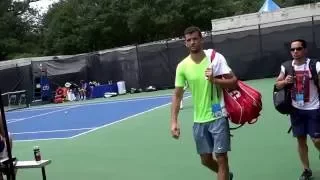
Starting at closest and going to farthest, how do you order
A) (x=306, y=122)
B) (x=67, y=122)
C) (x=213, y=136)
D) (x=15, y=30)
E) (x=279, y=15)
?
(x=213, y=136), (x=306, y=122), (x=67, y=122), (x=279, y=15), (x=15, y=30)

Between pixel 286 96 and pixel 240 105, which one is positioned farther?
pixel 286 96

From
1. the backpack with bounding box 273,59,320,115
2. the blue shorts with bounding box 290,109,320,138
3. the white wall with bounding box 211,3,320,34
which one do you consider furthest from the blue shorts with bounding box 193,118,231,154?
the white wall with bounding box 211,3,320,34

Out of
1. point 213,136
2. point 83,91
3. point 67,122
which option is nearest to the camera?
point 213,136

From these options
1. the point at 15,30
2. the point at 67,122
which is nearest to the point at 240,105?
the point at 67,122

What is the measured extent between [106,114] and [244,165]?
9.74 metres

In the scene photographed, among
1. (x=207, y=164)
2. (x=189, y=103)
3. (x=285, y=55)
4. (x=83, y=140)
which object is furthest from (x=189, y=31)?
(x=285, y=55)

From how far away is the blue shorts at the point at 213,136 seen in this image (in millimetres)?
5074

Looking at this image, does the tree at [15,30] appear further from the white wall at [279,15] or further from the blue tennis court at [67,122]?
the blue tennis court at [67,122]

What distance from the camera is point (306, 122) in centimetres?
591

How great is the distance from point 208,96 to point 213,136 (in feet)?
1.25

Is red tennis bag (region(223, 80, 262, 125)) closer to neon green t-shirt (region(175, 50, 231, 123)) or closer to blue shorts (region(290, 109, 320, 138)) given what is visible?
neon green t-shirt (region(175, 50, 231, 123))

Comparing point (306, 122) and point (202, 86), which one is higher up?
point (202, 86)

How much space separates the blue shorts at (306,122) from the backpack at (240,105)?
873 mm

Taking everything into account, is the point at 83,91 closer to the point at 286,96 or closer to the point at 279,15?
the point at 279,15
